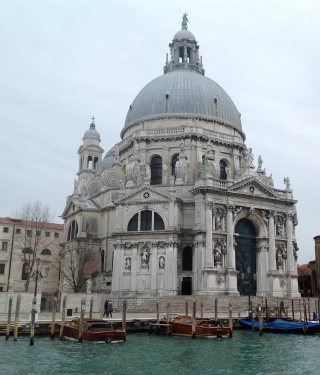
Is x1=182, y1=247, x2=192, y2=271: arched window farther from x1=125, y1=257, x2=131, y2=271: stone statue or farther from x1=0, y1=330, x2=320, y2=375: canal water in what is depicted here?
x1=0, y1=330, x2=320, y2=375: canal water

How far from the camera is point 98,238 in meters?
48.0

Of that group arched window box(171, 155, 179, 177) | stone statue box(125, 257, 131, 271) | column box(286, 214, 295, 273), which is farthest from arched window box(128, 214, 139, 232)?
column box(286, 214, 295, 273)

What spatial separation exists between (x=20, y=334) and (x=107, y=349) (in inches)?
218

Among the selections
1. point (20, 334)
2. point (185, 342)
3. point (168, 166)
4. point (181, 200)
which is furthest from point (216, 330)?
point (168, 166)

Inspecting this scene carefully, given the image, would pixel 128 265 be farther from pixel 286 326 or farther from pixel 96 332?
pixel 96 332

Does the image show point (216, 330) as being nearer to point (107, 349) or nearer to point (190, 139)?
point (107, 349)

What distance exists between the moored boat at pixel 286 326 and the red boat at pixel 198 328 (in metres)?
3.06

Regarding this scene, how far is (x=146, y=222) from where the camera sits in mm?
41938

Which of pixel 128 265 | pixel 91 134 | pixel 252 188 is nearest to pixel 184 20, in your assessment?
pixel 91 134

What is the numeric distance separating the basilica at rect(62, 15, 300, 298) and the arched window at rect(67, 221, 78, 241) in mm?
117

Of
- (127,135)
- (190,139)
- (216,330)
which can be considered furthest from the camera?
(127,135)

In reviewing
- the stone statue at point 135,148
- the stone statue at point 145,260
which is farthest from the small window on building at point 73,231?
the stone statue at point 145,260

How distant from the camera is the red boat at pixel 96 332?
76.6 ft

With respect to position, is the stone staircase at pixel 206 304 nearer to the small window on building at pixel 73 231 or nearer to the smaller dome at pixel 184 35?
the small window on building at pixel 73 231
